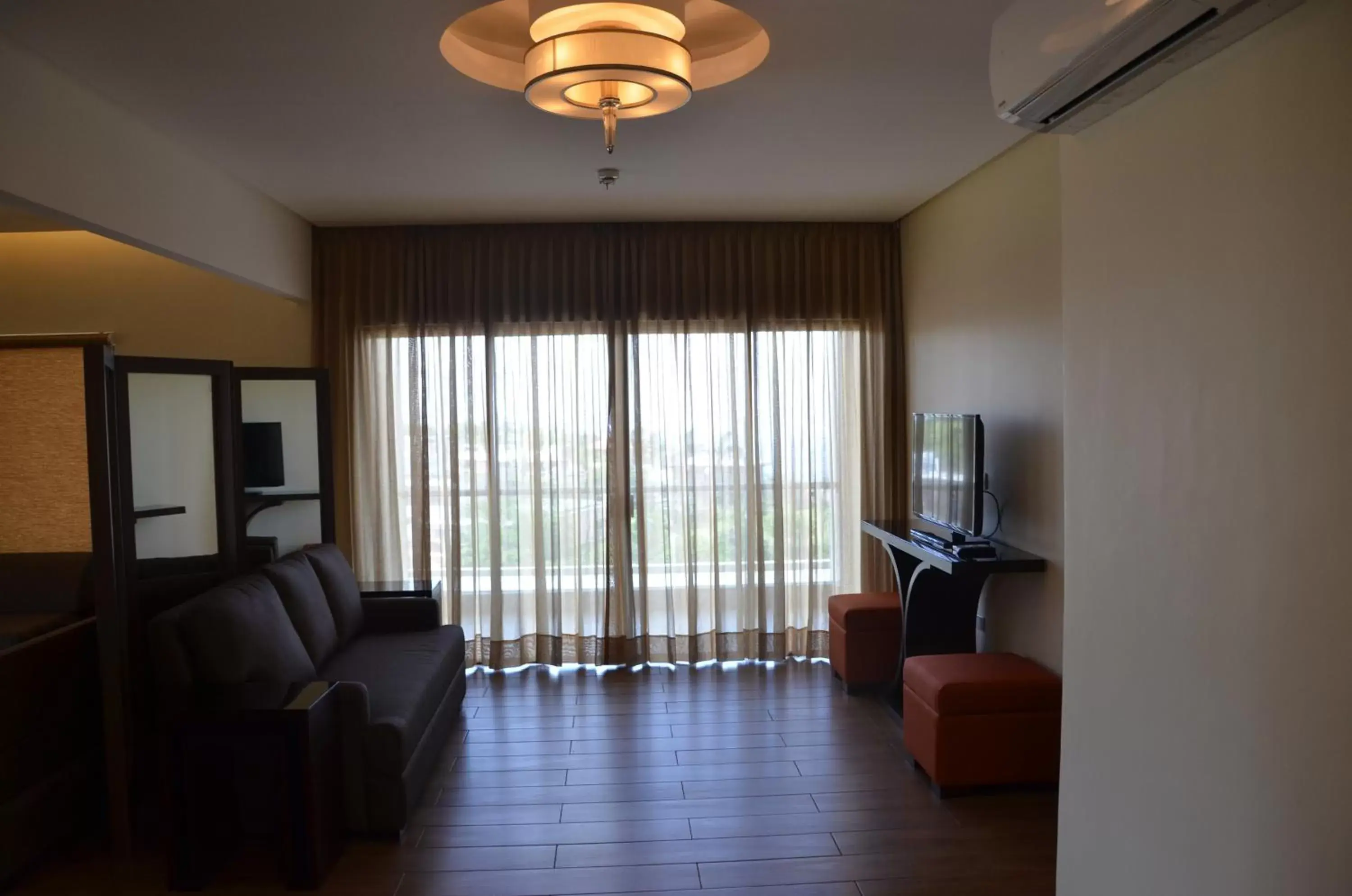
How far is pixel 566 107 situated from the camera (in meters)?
2.86

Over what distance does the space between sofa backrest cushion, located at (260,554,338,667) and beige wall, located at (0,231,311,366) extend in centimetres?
143

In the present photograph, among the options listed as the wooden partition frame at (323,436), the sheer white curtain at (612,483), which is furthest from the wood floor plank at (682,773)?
the wooden partition frame at (323,436)

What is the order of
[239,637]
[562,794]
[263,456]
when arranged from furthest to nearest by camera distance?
1. [263,456]
2. [562,794]
3. [239,637]

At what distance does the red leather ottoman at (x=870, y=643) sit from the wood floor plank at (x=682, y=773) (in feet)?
3.43

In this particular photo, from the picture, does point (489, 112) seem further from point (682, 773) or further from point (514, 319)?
point (682, 773)

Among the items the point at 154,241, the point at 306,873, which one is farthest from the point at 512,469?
the point at 306,873

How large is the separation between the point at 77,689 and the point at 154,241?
1.72 m

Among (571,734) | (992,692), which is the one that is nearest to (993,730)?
(992,692)

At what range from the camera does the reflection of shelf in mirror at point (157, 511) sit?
134 inches

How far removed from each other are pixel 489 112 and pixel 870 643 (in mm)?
3302

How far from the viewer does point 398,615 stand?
15.2 ft

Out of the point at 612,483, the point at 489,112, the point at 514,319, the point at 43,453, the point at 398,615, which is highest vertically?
the point at 489,112

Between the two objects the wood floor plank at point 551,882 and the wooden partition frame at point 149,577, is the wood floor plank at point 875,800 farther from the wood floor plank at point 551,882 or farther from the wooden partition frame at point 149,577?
the wooden partition frame at point 149,577

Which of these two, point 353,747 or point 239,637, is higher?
point 239,637
